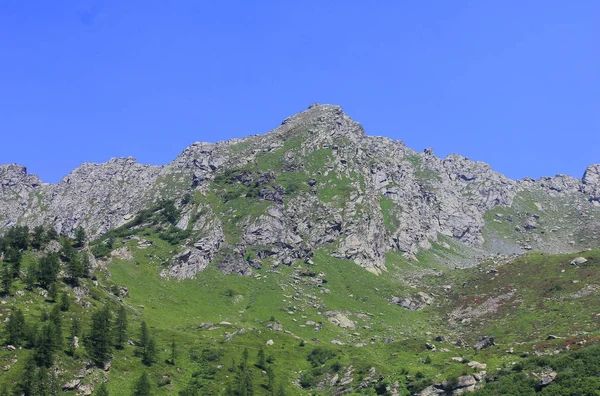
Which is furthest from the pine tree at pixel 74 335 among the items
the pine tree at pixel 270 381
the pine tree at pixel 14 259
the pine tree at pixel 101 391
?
the pine tree at pixel 270 381

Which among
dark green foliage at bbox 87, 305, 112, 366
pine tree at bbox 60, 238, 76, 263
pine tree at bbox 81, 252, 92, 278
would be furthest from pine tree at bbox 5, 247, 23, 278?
dark green foliage at bbox 87, 305, 112, 366

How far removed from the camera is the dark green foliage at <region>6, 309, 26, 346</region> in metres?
119

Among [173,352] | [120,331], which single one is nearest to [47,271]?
[120,331]

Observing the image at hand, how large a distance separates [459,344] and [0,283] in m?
137

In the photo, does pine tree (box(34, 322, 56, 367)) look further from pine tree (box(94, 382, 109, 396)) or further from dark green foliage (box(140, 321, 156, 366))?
dark green foliage (box(140, 321, 156, 366))

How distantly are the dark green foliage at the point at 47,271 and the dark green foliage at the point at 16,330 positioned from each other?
28086mm

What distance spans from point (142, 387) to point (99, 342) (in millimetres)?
18905

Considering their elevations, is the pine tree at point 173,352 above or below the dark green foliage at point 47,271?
below

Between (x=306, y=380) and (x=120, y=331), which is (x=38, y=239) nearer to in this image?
(x=120, y=331)

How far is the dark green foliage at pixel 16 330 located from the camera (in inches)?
4700

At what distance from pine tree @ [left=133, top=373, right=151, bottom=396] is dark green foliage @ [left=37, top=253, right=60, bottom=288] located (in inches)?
1901

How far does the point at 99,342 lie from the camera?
130 meters

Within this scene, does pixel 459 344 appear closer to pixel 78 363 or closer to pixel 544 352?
pixel 544 352

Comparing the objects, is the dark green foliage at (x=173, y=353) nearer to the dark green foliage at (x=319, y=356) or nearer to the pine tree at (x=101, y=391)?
the pine tree at (x=101, y=391)
